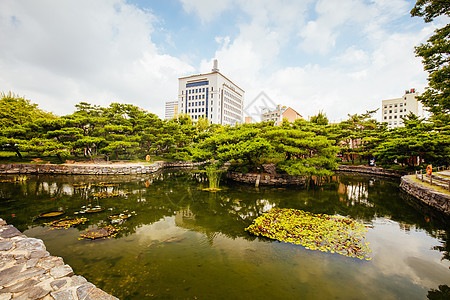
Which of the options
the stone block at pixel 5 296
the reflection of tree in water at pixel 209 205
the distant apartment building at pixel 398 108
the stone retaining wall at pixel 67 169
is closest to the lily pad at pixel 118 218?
the reflection of tree in water at pixel 209 205

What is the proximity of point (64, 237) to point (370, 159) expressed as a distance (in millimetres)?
33540

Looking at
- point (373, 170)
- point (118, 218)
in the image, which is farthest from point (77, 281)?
point (373, 170)

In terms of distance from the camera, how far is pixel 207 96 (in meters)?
59.9

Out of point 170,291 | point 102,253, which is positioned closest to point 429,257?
point 170,291

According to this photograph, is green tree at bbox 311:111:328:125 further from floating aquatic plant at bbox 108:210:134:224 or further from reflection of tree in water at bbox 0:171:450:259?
floating aquatic plant at bbox 108:210:134:224

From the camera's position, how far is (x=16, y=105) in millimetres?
23750

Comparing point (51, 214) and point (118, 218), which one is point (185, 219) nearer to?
point (118, 218)

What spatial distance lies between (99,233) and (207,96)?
57.7 meters

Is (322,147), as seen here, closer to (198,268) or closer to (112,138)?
(198,268)

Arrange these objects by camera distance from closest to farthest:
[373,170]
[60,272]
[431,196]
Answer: [60,272] < [431,196] < [373,170]

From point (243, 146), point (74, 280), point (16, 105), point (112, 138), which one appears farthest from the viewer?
point (16, 105)

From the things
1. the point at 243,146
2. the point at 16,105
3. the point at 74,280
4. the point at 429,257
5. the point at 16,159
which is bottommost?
the point at 429,257

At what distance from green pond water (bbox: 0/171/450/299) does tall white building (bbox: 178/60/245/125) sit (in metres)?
51.8

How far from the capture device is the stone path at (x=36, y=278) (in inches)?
106
